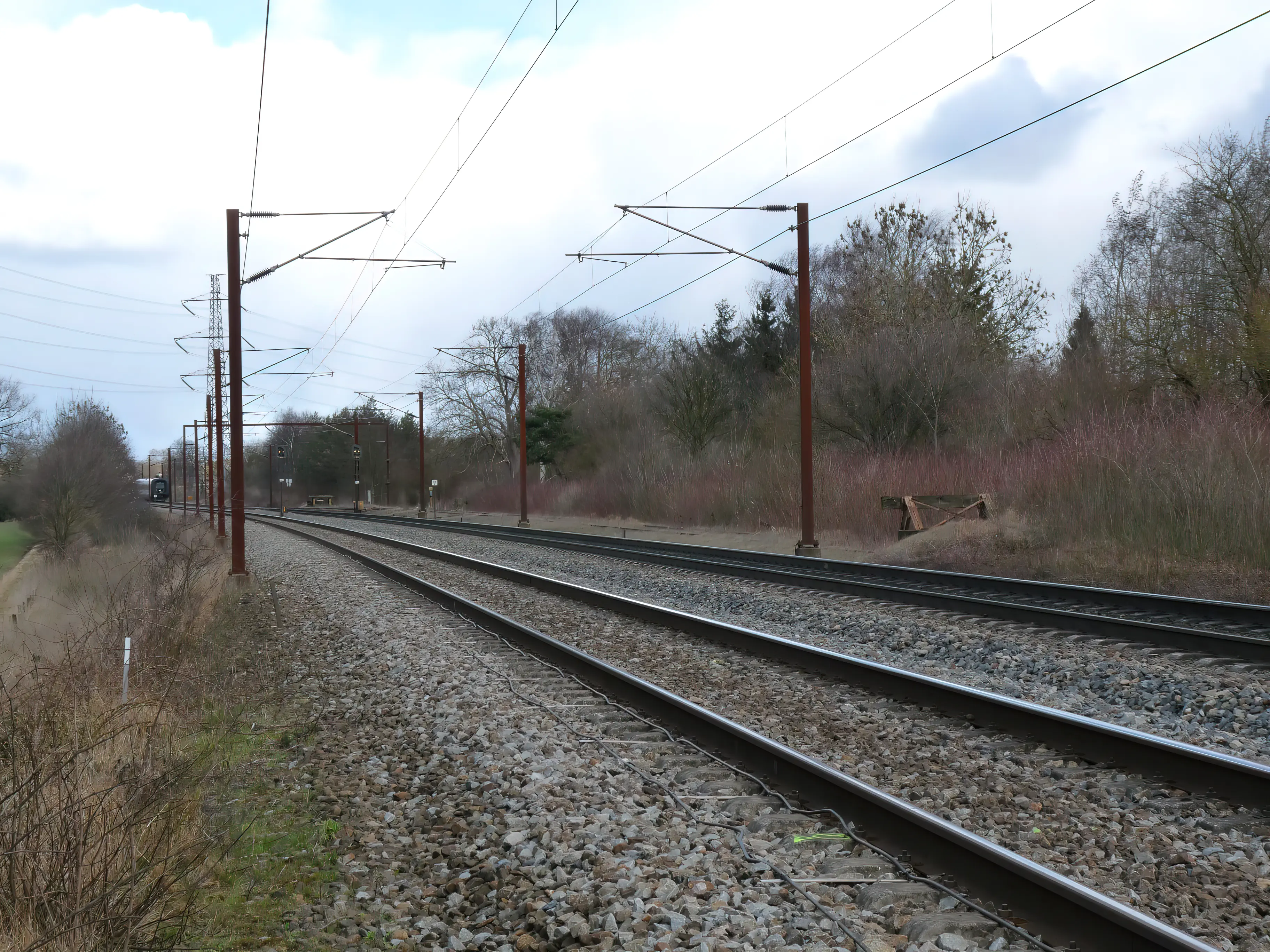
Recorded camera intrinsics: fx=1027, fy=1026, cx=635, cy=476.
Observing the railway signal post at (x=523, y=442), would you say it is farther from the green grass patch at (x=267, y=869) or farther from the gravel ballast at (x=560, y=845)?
the green grass patch at (x=267, y=869)

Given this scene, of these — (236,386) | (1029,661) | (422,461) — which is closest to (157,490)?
(422,461)

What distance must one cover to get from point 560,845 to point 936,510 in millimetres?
17637

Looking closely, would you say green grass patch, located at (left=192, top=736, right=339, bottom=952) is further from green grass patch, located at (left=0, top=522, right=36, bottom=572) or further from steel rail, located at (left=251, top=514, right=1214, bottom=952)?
green grass patch, located at (left=0, top=522, right=36, bottom=572)

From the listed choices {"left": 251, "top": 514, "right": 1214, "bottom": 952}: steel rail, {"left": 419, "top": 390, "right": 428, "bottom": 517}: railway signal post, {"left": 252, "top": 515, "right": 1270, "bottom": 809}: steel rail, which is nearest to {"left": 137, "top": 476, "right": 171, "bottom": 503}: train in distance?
{"left": 419, "top": 390, "right": 428, "bottom": 517}: railway signal post

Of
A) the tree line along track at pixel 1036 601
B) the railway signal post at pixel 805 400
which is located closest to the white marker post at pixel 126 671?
the tree line along track at pixel 1036 601

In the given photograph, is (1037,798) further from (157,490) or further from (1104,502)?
(157,490)

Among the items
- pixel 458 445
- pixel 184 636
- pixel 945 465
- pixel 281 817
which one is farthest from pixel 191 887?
pixel 458 445

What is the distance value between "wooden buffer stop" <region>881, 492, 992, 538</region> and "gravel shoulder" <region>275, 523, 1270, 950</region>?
1247cm

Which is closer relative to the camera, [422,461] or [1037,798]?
[1037,798]

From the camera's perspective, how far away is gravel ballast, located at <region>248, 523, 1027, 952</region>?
12.5 ft

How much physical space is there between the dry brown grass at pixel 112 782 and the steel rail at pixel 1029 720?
4562mm

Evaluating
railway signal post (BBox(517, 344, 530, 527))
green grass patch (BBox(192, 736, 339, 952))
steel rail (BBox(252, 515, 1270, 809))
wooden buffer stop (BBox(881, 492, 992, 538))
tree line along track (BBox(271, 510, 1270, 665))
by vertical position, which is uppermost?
railway signal post (BBox(517, 344, 530, 527))

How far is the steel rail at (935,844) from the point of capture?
3414mm

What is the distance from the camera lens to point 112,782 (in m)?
5.17
